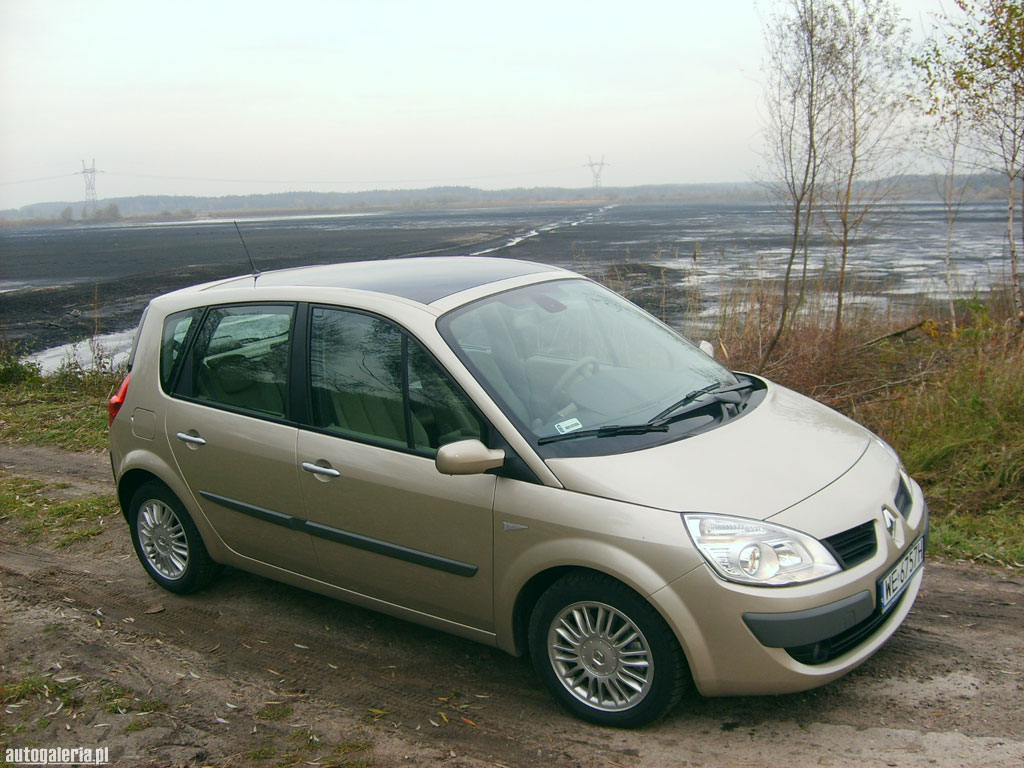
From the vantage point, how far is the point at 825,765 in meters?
2.99

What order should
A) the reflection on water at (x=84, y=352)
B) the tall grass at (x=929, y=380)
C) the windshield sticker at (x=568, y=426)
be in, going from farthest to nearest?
the reflection on water at (x=84, y=352), the tall grass at (x=929, y=380), the windshield sticker at (x=568, y=426)

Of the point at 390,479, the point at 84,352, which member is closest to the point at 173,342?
the point at 390,479

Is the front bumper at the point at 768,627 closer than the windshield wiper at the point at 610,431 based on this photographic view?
Yes

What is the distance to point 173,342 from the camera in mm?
4742

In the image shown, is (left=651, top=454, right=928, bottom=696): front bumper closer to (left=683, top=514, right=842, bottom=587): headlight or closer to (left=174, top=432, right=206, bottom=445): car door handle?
(left=683, top=514, right=842, bottom=587): headlight

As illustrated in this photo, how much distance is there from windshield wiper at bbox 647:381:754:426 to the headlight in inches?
26.7

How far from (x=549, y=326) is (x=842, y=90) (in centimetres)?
751

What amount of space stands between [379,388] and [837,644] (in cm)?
216

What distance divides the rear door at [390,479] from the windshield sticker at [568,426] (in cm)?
32

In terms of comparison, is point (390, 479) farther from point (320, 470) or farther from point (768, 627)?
point (768, 627)

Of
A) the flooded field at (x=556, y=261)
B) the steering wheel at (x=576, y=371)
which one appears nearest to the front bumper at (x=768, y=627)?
the steering wheel at (x=576, y=371)

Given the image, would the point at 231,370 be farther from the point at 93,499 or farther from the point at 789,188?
the point at 789,188

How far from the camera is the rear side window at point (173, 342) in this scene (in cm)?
470

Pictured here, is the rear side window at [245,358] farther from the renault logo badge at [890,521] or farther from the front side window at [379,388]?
the renault logo badge at [890,521]
